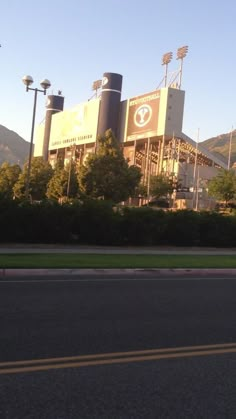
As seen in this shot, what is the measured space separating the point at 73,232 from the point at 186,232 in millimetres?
5416

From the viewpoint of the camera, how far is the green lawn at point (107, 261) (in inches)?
575

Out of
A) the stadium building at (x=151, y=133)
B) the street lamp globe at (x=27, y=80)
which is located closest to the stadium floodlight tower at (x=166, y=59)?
the stadium building at (x=151, y=133)

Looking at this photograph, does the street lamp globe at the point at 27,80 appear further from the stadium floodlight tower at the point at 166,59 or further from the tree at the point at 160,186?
the stadium floodlight tower at the point at 166,59

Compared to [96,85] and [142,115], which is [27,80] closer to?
[142,115]

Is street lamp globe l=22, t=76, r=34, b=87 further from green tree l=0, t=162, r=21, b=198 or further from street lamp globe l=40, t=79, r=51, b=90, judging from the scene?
green tree l=0, t=162, r=21, b=198

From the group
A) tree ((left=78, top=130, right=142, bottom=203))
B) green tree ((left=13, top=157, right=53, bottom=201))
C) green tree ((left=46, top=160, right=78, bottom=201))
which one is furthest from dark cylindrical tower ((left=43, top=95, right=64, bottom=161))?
tree ((left=78, top=130, right=142, bottom=203))

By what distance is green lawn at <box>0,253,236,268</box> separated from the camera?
48.0 ft

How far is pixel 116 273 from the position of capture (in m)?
14.6

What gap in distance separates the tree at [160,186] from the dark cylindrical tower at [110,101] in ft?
99.2

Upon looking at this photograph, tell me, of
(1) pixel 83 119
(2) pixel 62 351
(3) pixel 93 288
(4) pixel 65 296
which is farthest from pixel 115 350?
(1) pixel 83 119

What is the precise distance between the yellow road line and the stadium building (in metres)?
78.0

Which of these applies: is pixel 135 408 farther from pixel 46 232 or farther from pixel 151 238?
pixel 151 238

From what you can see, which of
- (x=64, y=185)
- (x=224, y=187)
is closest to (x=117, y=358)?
(x=224, y=187)

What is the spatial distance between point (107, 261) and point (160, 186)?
6298cm
